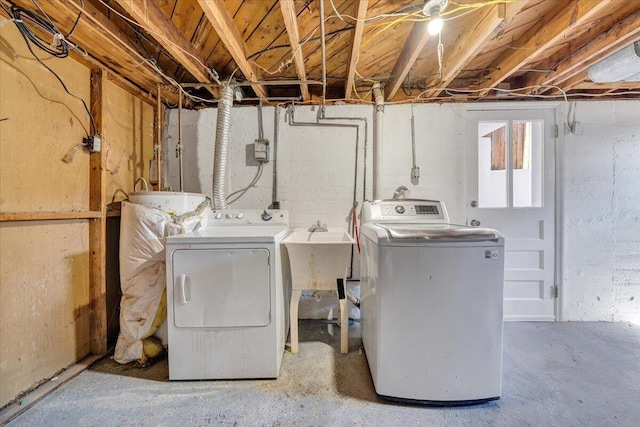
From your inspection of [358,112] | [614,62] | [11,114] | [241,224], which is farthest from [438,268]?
[11,114]

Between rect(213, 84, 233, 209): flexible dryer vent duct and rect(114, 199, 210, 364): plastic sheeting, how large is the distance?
22.4 inches

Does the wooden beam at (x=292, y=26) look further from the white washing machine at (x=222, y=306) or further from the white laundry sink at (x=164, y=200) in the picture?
the white laundry sink at (x=164, y=200)

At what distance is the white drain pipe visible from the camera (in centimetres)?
251

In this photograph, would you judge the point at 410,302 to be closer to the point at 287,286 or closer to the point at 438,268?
the point at 438,268

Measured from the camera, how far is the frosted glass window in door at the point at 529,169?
253 centimetres

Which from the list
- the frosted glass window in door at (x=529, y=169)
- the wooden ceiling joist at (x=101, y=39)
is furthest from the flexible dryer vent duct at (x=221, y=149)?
the frosted glass window in door at (x=529, y=169)

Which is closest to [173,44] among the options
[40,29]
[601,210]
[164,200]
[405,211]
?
[40,29]

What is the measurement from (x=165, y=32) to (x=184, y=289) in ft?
5.06

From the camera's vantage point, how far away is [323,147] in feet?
8.54

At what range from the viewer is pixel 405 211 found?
6.87ft

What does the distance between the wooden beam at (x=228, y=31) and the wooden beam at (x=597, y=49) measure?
2.40 meters

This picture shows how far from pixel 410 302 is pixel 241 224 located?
4.94 ft

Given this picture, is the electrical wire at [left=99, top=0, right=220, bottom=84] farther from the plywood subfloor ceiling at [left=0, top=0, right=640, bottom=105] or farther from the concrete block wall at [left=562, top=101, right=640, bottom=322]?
the concrete block wall at [left=562, top=101, right=640, bottom=322]

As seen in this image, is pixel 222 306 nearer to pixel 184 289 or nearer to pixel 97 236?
pixel 184 289
